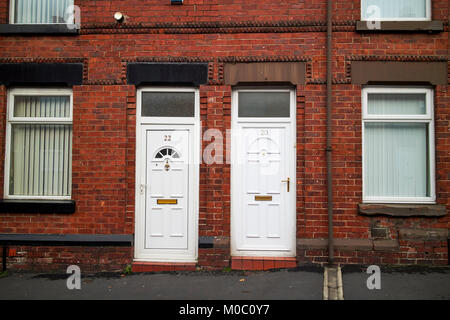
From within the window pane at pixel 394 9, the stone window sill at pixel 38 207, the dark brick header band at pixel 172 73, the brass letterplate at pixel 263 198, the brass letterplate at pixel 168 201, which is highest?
the window pane at pixel 394 9

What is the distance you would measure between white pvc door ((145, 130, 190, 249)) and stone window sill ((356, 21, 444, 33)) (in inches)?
127

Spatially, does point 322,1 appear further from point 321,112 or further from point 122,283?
point 122,283

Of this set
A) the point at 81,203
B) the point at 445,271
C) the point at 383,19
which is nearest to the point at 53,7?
the point at 81,203

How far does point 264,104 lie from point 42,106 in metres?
3.65

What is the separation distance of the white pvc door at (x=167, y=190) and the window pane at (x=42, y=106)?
5.01 ft

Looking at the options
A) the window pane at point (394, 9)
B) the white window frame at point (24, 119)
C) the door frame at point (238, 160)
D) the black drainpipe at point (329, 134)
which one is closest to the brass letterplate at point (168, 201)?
the door frame at point (238, 160)

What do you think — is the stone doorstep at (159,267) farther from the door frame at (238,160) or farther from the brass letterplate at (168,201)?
the brass letterplate at (168,201)

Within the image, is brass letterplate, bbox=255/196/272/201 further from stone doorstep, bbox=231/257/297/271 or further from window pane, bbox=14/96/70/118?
window pane, bbox=14/96/70/118

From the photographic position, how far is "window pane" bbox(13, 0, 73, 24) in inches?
256

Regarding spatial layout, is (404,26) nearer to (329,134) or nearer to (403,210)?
(329,134)

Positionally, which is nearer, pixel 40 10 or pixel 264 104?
pixel 264 104

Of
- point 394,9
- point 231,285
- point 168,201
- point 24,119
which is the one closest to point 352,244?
point 231,285

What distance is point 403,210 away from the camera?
595 cm

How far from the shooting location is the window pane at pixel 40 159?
21.1ft
